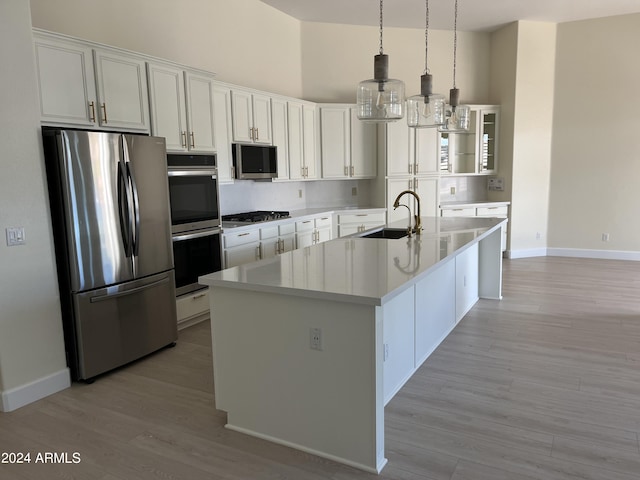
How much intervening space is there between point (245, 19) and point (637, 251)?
656cm

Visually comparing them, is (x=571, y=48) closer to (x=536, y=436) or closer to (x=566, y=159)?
(x=566, y=159)

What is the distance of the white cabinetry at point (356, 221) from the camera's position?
6.52 m

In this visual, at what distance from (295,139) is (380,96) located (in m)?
3.37

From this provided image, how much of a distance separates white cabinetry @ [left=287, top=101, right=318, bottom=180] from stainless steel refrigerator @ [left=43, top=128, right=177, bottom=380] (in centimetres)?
249

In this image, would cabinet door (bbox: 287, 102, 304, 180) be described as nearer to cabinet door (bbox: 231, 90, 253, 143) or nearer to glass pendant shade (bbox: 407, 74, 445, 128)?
cabinet door (bbox: 231, 90, 253, 143)

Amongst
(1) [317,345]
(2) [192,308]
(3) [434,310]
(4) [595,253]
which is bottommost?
(4) [595,253]

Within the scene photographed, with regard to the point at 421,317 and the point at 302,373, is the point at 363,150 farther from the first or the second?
the point at 302,373

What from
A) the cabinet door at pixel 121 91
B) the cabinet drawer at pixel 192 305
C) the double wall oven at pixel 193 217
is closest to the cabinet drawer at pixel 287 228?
the double wall oven at pixel 193 217

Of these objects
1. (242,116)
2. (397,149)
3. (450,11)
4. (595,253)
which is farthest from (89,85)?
(595,253)

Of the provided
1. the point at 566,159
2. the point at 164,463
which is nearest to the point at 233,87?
the point at 164,463

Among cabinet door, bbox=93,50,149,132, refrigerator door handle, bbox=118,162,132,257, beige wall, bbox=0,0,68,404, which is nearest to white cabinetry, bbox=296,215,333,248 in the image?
cabinet door, bbox=93,50,149,132

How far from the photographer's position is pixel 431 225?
4438 millimetres

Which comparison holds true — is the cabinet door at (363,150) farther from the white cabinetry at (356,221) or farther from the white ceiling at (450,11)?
the white ceiling at (450,11)

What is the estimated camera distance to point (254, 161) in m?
5.22
